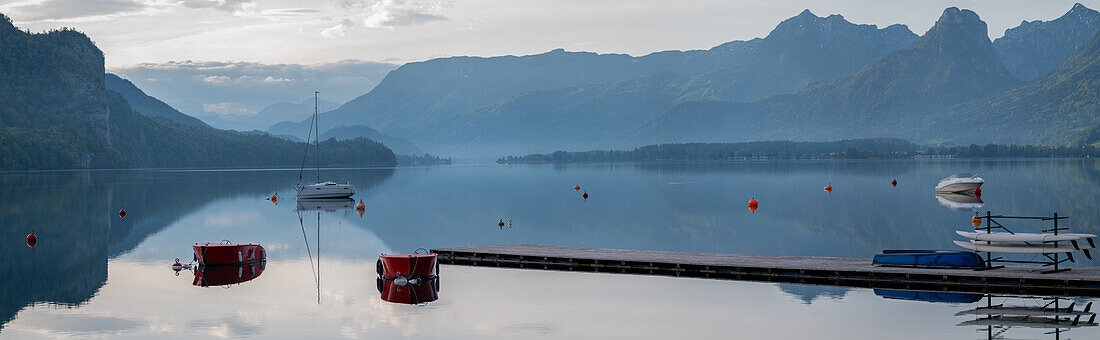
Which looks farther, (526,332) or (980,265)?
(980,265)

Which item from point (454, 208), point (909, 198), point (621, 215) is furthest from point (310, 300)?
point (909, 198)

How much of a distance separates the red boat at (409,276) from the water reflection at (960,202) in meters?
57.8

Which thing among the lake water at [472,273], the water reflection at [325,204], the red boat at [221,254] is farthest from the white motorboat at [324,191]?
the red boat at [221,254]

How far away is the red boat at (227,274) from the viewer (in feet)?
130

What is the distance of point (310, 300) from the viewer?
3519 centimetres

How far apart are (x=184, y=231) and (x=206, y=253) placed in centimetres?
2433

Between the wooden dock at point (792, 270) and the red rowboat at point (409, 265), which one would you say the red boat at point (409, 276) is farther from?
the wooden dock at point (792, 270)

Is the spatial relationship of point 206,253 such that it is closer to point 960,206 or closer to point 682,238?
point 682,238

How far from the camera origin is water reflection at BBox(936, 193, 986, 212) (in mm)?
83938

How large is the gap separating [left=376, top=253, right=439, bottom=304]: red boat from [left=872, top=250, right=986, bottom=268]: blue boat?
55.1 ft

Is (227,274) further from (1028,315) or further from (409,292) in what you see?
(1028,315)

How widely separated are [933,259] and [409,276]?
1916 centimetres

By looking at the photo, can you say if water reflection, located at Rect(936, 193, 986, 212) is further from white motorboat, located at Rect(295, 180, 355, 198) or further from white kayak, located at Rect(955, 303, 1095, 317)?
white motorboat, located at Rect(295, 180, 355, 198)

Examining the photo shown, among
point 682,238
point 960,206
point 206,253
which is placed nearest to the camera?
point 206,253
